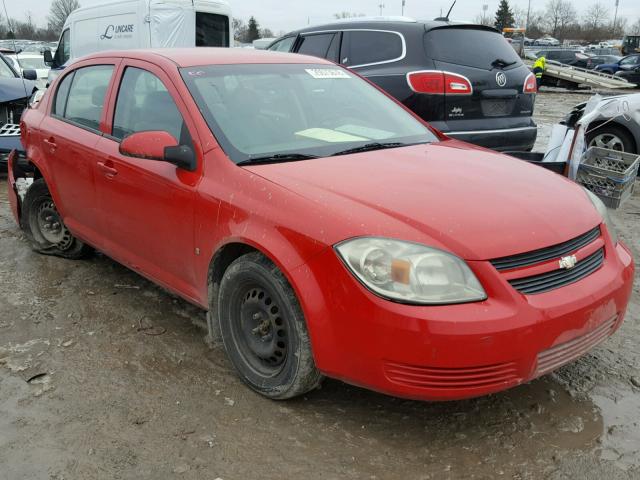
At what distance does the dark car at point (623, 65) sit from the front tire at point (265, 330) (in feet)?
99.8

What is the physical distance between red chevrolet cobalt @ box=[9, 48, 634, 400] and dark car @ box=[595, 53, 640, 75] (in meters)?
29.5

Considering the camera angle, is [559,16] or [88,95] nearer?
[88,95]

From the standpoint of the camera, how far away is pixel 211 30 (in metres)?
13.9

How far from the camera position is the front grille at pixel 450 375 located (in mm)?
2309

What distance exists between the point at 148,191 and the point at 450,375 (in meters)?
1.93

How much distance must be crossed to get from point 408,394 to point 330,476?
441 millimetres

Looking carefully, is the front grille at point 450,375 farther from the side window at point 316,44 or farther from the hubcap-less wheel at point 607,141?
the hubcap-less wheel at point 607,141

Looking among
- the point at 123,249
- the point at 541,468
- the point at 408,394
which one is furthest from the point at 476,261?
the point at 123,249

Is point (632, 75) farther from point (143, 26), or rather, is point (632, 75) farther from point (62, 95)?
point (62, 95)

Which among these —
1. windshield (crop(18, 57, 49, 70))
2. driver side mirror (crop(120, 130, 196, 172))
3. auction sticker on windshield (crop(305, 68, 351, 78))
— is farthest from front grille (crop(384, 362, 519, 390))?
windshield (crop(18, 57, 49, 70))

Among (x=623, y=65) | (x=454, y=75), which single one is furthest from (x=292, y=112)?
(x=623, y=65)

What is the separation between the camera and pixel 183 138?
315cm

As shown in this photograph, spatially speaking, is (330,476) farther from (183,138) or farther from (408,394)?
Result: (183,138)

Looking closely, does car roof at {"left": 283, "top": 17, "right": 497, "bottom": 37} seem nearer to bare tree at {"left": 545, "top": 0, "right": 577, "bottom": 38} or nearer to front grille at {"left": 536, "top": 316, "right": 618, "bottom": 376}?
front grille at {"left": 536, "top": 316, "right": 618, "bottom": 376}
